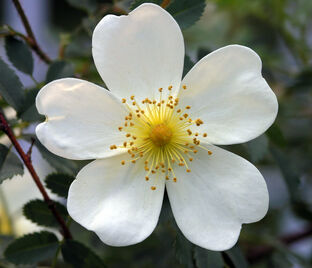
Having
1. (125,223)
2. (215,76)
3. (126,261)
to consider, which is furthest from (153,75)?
(126,261)

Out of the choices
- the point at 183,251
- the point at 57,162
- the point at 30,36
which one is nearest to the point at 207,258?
the point at 183,251

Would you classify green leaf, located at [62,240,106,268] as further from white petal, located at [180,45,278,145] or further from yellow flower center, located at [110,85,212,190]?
white petal, located at [180,45,278,145]

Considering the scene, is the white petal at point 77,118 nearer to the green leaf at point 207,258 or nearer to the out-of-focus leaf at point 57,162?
the out-of-focus leaf at point 57,162

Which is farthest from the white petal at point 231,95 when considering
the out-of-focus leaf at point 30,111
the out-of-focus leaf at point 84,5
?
the out-of-focus leaf at point 84,5

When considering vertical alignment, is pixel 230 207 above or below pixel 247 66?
below

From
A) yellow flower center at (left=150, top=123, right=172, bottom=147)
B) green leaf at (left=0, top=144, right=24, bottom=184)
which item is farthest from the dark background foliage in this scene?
yellow flower center at (left=150, top=123, right=172, bottom=147)

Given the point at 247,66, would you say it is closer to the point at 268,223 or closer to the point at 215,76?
the point at 215,76
